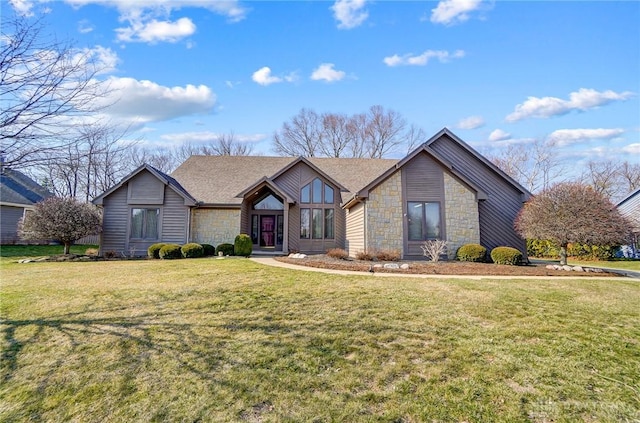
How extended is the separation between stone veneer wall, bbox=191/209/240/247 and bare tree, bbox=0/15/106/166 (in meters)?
12.5

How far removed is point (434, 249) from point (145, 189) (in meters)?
14.5

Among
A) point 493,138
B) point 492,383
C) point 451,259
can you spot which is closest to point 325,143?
point 493,138

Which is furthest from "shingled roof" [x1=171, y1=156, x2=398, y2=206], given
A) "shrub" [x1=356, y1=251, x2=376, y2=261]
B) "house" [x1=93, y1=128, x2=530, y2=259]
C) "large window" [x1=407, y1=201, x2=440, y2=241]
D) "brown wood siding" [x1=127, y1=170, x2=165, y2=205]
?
"shrub" [x1=356, y1=251, x2=376, y2=261]

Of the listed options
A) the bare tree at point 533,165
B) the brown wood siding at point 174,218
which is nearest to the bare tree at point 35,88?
the brown wood siding at point 174,218

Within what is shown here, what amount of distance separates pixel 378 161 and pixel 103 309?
63.5 ft

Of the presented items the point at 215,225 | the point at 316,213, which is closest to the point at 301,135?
the point at 316,213

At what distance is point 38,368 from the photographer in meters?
3.96

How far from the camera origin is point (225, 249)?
50.8ft

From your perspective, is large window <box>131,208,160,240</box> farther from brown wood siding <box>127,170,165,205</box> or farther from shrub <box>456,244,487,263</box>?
shrub <box>456,244,487,263</box>

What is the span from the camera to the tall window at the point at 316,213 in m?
17.4

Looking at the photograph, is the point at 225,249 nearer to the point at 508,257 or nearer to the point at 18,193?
the point at 508,257

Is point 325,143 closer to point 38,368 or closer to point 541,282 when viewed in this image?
point 541,282

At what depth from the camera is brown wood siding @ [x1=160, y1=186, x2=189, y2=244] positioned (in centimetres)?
1627

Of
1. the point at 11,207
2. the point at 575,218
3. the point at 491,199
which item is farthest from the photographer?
the point at 11,207
